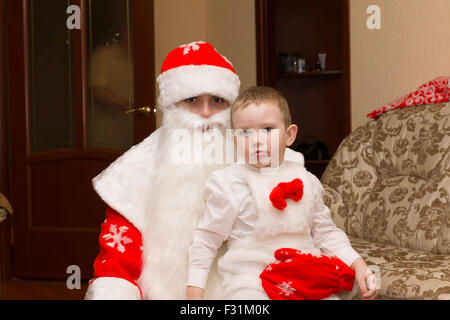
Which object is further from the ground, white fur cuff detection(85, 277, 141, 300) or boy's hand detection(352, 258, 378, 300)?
boy's hand detection(352, 258, 378, 300)

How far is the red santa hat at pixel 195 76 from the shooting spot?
1364mm

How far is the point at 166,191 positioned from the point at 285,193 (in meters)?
0.37

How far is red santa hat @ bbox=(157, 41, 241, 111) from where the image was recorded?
4.48ft

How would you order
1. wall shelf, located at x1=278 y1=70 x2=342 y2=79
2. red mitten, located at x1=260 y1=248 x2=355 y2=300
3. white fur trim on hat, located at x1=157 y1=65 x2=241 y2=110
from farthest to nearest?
wall shelf, located at x1=278 y1=70 x2=342 y2=79, white fur trim on hat, located at x1=157 y1=65 x2=241 y2=110, red mitten, located at x1=260 y1=248 x2=355 y2=300

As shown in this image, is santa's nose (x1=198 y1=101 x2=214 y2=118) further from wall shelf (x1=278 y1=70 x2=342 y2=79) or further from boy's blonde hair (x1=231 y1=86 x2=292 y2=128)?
wall shelf (x1=278 y1=70 x2=342 y2=79)

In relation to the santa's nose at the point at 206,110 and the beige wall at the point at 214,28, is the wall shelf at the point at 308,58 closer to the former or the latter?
the beige wall at the point at 214,28

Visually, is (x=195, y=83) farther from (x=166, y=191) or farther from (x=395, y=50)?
(x=395, y=50)

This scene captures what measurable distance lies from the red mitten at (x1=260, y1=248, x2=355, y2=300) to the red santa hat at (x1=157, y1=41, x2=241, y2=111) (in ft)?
1.73

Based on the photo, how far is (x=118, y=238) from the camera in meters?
1.28

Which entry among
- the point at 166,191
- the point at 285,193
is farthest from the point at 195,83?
the point at 285,193

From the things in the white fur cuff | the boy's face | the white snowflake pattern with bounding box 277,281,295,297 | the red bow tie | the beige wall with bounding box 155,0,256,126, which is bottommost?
the white fur cuff

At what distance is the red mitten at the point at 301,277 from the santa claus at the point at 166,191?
7.3 inches

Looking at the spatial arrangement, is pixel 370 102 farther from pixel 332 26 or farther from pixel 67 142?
pixel 67 142

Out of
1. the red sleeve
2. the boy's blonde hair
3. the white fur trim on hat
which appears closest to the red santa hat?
the white fur trim on hat
